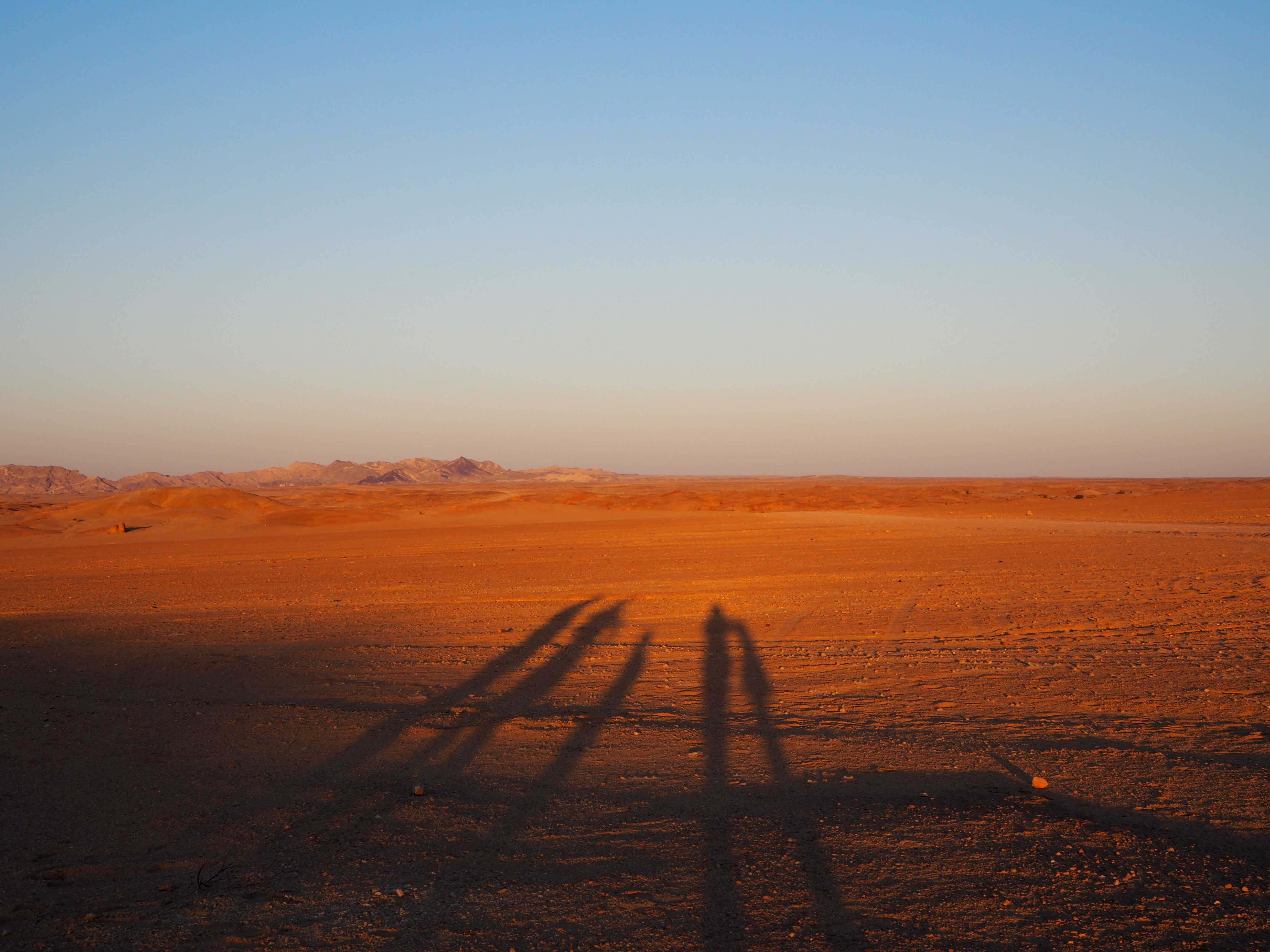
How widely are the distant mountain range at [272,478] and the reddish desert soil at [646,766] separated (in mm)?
118845

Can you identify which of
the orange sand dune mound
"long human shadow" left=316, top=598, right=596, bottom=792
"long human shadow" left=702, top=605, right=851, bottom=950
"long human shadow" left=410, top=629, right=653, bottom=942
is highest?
the orange sand dune mound

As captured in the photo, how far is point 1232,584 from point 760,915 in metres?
12.6

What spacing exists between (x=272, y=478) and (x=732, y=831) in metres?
189

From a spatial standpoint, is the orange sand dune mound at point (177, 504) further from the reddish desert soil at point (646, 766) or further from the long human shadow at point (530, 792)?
the long human shadow at point (530, 792)

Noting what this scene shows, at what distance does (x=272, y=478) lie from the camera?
176875 millimetres

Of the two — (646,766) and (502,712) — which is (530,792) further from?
(502,712)

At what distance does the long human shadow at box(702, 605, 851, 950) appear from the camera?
11.7 feet

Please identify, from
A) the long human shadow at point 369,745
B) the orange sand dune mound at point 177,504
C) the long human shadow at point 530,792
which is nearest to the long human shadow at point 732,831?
the long human shadow at point 530,792

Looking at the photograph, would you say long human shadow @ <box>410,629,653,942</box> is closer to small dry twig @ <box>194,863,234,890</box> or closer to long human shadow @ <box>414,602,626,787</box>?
long human shadow @ <box>414,602,626,787</box>

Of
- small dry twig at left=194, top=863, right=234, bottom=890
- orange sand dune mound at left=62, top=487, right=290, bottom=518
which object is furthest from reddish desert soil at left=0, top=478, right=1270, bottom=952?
orange sand dune mound at left=62, top=487, right=290, bottom=518

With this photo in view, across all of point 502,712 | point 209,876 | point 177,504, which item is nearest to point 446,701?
point 502,712

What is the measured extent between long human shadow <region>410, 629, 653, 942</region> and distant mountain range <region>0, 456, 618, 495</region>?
398 ft

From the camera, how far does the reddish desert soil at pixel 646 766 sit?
3693 mm

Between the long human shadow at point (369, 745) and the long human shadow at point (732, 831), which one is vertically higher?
the long human shadow at point (732, 831)
